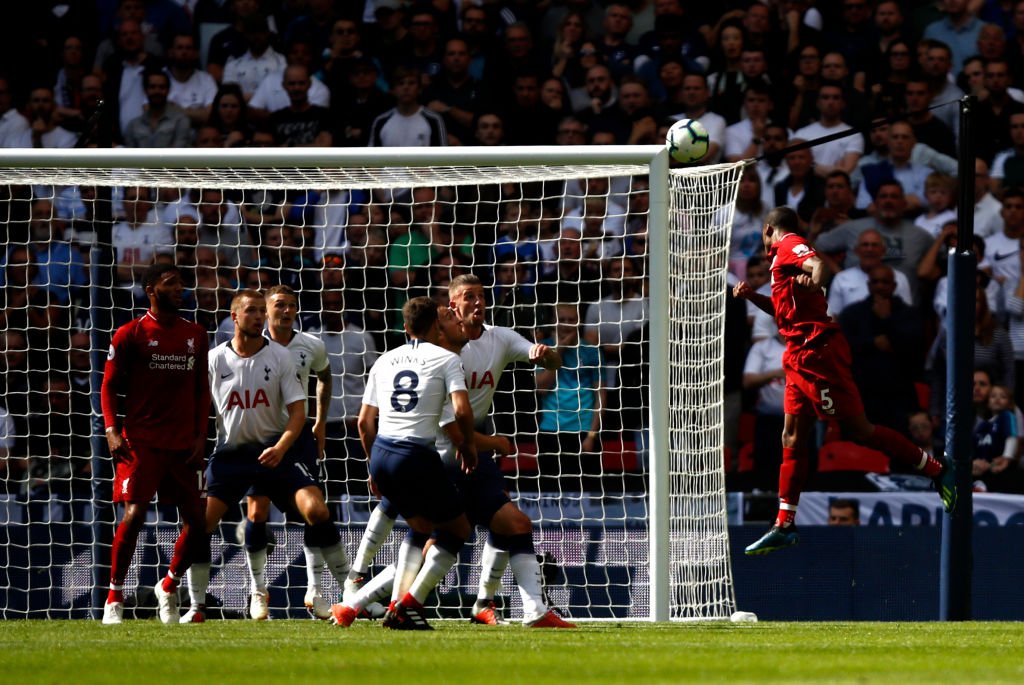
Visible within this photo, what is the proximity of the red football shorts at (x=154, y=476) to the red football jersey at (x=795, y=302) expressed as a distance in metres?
3.53

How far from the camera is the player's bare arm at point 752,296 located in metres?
8.80

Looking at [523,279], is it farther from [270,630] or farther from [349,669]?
[349,669]

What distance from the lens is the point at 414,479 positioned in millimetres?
7910

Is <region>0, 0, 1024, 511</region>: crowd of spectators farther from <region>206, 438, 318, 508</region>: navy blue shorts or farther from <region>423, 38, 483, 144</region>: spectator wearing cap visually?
<region>206, 438, 318, 508</region>: navy blue shorts

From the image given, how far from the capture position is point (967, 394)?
952cm

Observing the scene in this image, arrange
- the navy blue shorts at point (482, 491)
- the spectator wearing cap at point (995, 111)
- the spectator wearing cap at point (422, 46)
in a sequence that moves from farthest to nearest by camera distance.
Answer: the spectator wearing cap at point (422, 46) < the spectator wearing cap at point (995, 111) < the navy blue shorts at point (482, 491)

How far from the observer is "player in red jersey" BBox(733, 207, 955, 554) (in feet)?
29.2

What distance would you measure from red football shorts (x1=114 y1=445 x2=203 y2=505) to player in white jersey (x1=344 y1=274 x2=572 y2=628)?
3.54 ft

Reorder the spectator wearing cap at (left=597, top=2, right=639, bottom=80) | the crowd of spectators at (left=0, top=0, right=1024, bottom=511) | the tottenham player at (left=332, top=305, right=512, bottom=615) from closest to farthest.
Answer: the tottenham player at (left=332, top=305, right=512, bottom=615) < the crowd of spectators at (left=0, top=0, right=1024, bottom=511) < the spectator wearing cap at (left=597, top=2, right=639, bottom=80)

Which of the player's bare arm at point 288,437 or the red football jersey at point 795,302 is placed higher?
the red football jersey at point 795,302

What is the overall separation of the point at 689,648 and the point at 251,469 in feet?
11.4

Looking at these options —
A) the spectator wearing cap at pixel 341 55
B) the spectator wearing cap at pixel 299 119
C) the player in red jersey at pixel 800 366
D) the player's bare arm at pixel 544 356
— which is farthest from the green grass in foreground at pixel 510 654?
the spectator wearing cap at pixel 341 55

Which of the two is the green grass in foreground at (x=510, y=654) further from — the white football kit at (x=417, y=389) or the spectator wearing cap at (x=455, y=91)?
the spectator wearing cap at (x=455, y=91)

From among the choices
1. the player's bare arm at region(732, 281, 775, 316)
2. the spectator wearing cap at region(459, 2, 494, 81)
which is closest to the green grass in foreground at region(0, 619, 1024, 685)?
the player's bare arm at region(732, 281, 775, 316)
